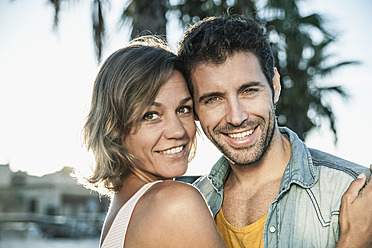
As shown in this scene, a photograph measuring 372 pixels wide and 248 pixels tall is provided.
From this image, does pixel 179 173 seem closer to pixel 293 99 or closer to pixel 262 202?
pixel 262 202

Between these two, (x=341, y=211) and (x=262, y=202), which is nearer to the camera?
(x=341, y=211)

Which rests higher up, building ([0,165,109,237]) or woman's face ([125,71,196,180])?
woman's face ([125,71,196,180])

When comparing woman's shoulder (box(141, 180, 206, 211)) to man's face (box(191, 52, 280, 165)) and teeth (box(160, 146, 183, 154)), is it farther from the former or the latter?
man's face (box(191, 52, 280, 165))

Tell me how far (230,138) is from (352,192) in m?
0.90

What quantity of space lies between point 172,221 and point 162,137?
75 centimetres

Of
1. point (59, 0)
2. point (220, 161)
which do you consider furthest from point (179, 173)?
point (59, 0)

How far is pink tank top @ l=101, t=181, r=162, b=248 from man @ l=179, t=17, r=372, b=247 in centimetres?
85

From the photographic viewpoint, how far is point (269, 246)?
254 cm

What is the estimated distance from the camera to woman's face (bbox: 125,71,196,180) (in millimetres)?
2635

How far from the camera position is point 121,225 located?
2131mm

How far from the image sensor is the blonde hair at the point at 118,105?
2580mm

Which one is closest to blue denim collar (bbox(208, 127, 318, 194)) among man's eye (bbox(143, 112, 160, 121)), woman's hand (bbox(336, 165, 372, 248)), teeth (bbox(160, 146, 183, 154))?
woman's hand (bbox(336, 165, 372, 248))

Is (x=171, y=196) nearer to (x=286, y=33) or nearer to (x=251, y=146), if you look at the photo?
(x=251, y=146)

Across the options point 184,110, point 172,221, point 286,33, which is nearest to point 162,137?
point 184,110
